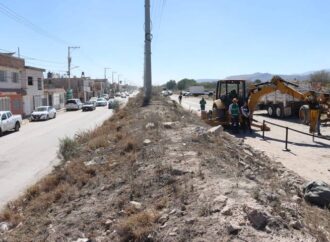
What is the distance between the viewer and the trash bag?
319 inches

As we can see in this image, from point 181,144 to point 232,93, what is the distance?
1375cm

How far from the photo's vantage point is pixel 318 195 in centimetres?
823

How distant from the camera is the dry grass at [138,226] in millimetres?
5965

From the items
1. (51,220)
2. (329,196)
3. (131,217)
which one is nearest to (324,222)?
(329,196)

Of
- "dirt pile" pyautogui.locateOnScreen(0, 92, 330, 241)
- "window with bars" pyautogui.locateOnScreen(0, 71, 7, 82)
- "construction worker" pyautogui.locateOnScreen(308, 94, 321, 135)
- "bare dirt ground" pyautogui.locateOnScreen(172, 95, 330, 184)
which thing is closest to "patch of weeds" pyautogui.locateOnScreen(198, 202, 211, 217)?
"dirt pile" pyautogui.locateOnScreen(0, 92, 330, 241)

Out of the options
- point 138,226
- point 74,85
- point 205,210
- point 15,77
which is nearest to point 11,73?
point 15,77

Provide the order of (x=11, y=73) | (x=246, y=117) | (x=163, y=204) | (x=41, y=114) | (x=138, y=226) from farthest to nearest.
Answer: (x=11, y=73), (x=41, y=114), (x=246, y=117), (x=163, y=204), (x=138, y=226)

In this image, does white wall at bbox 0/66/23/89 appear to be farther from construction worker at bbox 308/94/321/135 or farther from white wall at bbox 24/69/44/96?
construction worker at bbox 308/94/321/135

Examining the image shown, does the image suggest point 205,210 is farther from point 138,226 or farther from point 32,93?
point 32,93

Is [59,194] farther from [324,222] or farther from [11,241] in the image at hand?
[324,222]

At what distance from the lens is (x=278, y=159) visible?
50.6 feet

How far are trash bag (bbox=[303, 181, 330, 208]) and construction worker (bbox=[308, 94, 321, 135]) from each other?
43.5ft

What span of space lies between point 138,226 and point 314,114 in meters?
16.9

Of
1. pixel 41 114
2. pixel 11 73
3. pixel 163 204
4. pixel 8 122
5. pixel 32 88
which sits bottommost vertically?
pixel 41 114
